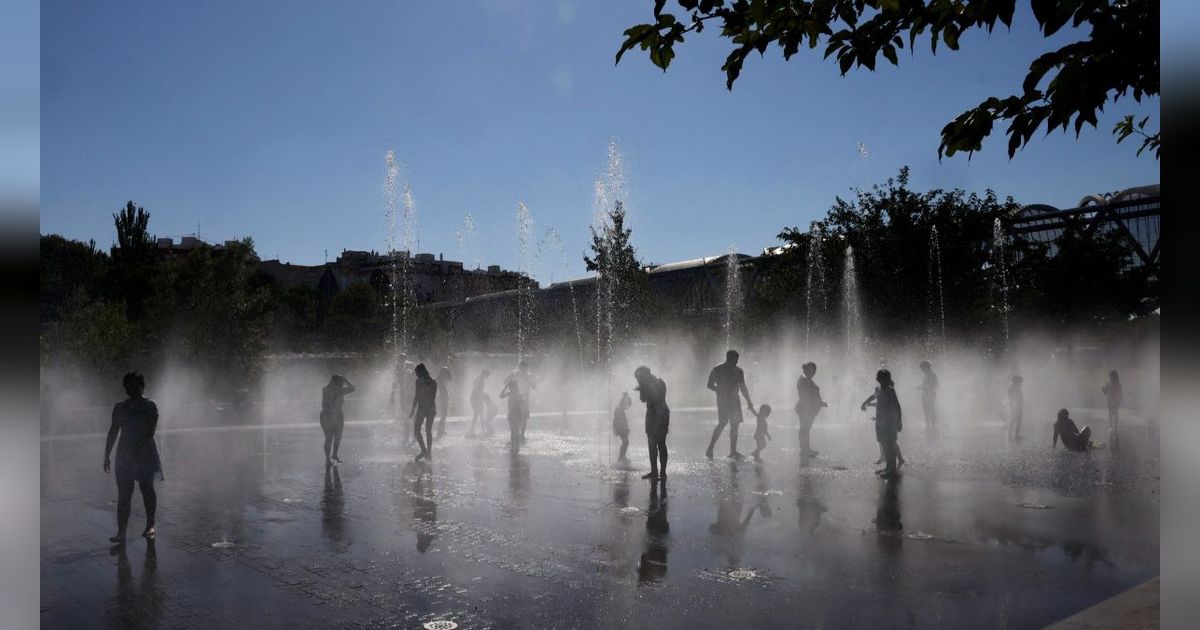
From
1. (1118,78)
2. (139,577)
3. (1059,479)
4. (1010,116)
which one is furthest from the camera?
(1059,479)

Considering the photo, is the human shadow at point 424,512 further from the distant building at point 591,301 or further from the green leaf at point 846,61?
the distant building at point 591,301

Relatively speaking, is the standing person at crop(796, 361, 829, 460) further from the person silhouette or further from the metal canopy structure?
the metal canopy structure

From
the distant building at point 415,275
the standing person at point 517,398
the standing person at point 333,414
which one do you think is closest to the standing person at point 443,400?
the standing person at point 517,398

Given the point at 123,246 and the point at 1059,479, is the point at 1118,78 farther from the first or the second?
the point at 123,246

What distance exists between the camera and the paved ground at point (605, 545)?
579cm

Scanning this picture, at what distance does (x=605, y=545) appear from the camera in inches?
306

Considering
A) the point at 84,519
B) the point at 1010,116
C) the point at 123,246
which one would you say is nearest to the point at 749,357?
the point at 84,519

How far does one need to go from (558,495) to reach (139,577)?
5210mm

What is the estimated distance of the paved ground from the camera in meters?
5.79

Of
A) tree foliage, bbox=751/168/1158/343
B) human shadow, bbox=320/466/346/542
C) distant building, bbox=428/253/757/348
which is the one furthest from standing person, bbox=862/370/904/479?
distant building, bbox=428/253/757/348

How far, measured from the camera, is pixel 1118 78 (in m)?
3.44

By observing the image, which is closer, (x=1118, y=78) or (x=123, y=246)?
(x=1118, y=78)

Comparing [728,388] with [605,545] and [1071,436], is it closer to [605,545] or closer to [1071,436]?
[1071,436]

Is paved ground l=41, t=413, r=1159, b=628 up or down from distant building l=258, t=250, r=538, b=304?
down
